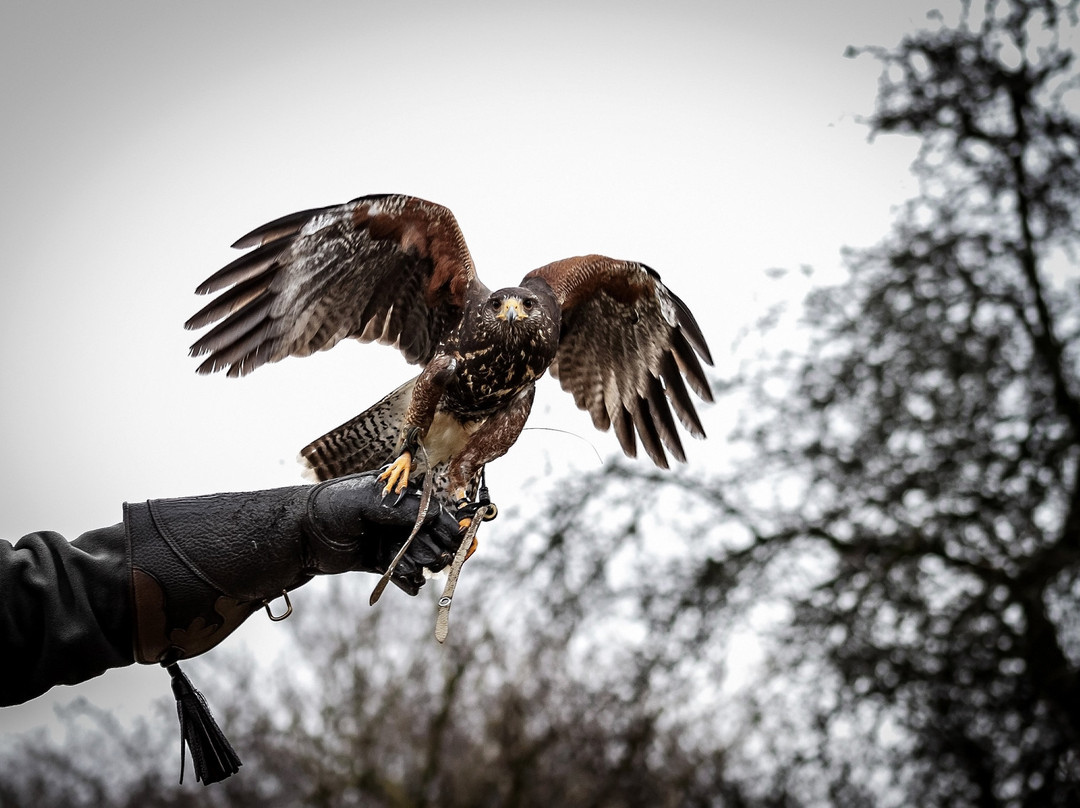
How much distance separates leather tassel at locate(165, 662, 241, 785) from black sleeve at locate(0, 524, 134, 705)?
0.81ft

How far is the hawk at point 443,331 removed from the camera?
3215 millimetres

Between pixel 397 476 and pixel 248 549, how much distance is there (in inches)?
18.9

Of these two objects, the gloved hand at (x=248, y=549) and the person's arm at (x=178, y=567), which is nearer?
the person's arm at (x=178, y=567)

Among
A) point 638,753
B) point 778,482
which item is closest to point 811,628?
point 778,482

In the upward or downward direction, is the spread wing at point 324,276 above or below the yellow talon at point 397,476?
above

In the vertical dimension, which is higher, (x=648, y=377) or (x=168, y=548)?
(x=648, y=377)

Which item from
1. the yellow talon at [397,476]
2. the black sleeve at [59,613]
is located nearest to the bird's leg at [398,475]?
the yellow talon at [397,476]

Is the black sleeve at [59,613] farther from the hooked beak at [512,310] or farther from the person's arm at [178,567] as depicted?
the hooked beak at [512,310]

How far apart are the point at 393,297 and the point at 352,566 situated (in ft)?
4.74

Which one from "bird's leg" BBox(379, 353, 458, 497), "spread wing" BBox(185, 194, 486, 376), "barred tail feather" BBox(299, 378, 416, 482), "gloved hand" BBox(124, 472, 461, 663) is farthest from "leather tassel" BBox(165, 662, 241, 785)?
"barred tail feather" BBox(299, 378, 416, 482)

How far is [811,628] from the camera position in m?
6.36

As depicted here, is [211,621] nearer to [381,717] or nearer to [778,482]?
[778,482]

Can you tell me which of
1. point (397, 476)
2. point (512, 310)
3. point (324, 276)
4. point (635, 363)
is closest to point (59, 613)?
point (397, 476)

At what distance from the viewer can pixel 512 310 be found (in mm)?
3133
